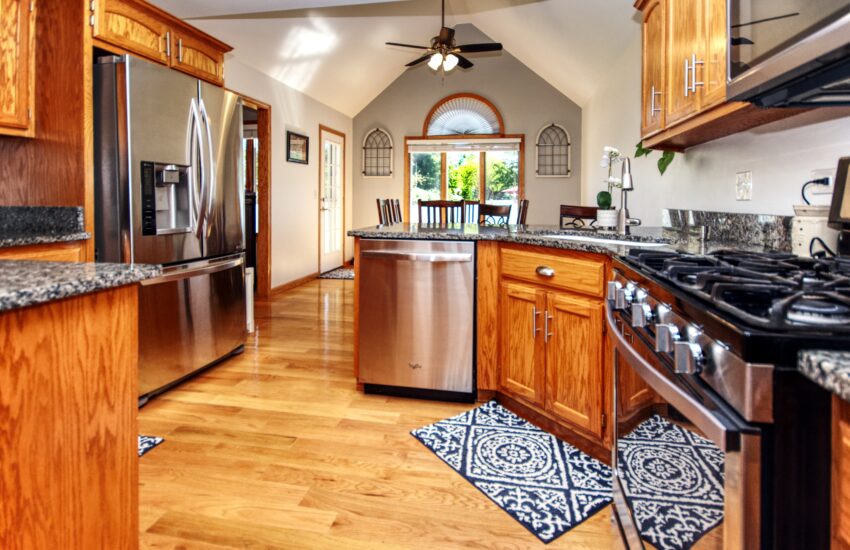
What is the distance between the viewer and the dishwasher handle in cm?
263

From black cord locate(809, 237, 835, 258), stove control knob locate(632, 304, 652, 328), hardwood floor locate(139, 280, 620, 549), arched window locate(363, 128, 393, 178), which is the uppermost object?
arched window locate(363, 128, 393, 178)

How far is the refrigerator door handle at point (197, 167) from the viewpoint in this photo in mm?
3008

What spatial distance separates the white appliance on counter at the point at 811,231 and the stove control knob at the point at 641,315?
0.78 metres

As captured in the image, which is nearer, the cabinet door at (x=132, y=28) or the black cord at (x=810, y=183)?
the black cord at (x=810, y=183)

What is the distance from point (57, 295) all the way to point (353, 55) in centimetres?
626

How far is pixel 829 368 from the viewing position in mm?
590

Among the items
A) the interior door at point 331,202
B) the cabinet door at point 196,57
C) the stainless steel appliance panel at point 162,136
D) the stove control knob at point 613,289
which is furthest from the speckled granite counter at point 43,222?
the interior door at point 331,202

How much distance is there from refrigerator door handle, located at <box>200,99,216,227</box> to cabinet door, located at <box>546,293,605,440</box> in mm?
2064

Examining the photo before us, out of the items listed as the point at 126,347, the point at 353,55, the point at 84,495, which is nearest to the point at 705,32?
the point at 126,347

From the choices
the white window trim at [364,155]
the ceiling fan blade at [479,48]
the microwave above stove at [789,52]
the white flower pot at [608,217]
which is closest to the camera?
the microwave above stove at [789,52]

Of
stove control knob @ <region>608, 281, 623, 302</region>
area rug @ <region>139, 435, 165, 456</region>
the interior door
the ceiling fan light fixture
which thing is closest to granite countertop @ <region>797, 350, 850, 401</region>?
stove control knob @ <region>608, 281, 623, 302</region>

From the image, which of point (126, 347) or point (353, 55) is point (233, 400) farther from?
point (353, 55)

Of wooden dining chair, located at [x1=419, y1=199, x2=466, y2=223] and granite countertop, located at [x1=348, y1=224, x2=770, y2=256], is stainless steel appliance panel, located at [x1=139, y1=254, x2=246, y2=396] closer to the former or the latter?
granite countertop, located at [x1=348, y1=224, x2=770, y2=256]

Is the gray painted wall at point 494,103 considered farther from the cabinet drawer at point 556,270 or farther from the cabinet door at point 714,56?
the cabinet door at point 714,56
